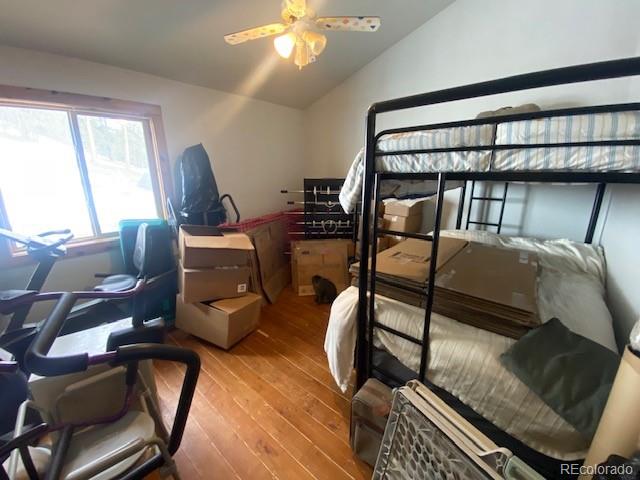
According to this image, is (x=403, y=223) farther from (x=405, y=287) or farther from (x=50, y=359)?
(x=50, y=359)

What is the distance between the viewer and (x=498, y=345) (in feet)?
3.18

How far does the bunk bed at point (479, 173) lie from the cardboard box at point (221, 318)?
0.97 meters

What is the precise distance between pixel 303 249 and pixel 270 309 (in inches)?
30.2

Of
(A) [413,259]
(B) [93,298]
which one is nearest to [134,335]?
(B) [93,298]

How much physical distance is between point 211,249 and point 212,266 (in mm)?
145

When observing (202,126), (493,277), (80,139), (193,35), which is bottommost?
(493,277)

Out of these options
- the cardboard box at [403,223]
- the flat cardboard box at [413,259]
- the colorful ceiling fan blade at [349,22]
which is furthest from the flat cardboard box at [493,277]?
the colorful ceiling fan blade at [349,22]

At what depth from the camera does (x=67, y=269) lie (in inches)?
78.1

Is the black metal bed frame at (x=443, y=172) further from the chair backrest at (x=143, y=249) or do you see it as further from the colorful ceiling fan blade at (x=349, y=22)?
the chair backrest at (x=143, y=249)

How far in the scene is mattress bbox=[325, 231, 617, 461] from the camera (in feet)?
2.71

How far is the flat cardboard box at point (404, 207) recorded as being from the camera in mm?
2635

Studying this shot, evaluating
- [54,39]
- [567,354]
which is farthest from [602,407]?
[54,39]

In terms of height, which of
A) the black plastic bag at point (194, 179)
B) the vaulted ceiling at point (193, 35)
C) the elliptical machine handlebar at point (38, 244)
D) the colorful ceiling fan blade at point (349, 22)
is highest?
the vaulted ceiling at point (193, 35)

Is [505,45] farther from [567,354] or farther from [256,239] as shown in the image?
[256,239]
